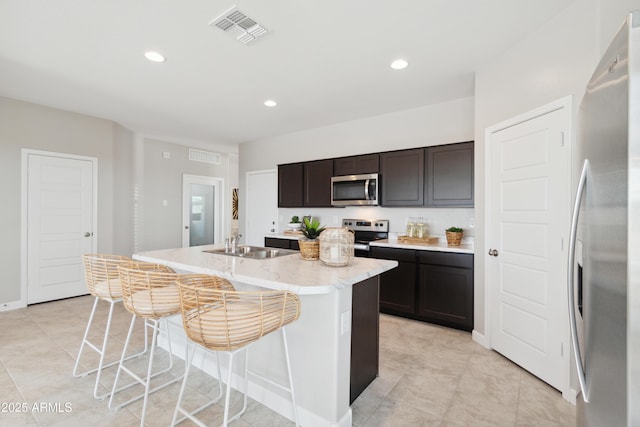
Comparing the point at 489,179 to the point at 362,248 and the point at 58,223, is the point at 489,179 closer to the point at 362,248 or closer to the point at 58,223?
the point at 362,248

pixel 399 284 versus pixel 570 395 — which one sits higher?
pixel 399 284

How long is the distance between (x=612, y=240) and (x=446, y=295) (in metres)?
2.76

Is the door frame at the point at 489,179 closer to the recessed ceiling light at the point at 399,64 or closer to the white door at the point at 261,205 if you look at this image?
the recessed ceiling light at the point at 399,64

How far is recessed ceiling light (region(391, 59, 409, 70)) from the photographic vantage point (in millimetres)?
2887

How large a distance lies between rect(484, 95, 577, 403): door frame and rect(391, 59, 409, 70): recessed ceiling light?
3.23 ft

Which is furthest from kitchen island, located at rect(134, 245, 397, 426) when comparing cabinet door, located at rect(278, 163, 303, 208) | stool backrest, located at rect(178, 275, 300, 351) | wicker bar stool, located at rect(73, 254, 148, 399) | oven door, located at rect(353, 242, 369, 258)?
cabinet door, located at rect(278, 163, 303, 208)

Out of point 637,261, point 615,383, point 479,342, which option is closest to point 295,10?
point 637,261

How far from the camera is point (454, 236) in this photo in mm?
3592

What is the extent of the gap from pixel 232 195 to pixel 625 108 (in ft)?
24.6

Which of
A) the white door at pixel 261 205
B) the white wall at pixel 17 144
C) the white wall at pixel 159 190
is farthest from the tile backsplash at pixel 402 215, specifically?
A: the white wall at pixel 17 144

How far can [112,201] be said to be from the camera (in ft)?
16.0

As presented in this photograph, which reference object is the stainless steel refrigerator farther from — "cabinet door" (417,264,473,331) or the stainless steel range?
the stainless steel range

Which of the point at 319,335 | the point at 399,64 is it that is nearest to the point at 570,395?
the point at 319,335

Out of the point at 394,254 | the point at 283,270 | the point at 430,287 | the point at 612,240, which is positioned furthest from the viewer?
the point at 394,254
